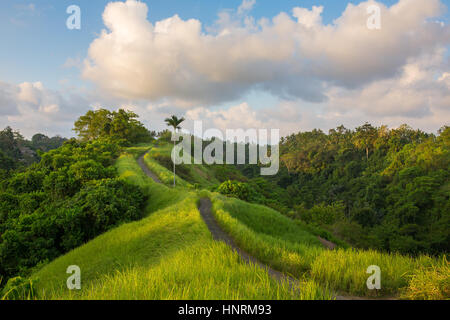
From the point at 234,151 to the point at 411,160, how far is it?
233 ft

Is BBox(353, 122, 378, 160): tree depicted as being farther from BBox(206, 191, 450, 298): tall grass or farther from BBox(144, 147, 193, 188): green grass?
BBox(206, 191, 450, 298): tall grass

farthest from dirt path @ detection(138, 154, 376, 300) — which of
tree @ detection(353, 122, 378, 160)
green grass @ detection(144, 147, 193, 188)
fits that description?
tree @ detection(353, 122, 378, 160)

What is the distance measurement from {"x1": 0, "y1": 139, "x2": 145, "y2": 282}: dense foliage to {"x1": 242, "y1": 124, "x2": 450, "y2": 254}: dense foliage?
22.2 m

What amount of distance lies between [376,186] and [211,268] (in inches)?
2400

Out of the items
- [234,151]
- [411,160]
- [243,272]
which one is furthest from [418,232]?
[234,151]

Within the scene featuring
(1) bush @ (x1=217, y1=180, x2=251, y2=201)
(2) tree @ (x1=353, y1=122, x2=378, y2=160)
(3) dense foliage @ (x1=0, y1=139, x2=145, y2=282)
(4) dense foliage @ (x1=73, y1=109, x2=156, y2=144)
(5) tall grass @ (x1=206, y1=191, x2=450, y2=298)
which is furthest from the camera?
(2) tree @ (x1=353, y1=122, x2=378, y2=160)

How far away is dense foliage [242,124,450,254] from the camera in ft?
99.3

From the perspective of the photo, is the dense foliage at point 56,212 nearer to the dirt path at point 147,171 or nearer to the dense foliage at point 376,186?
the dirt path at point 147,171

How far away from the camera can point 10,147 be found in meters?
69.6

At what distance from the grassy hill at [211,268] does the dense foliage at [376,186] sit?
23.3 metres

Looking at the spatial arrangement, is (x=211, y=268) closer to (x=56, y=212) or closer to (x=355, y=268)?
(x=355, y=268)

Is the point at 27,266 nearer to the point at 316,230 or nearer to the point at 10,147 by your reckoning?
the point at 316,230

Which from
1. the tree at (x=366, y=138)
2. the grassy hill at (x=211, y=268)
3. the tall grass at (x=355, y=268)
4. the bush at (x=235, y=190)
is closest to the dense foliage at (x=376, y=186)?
the tree at (x=366, y=138)
